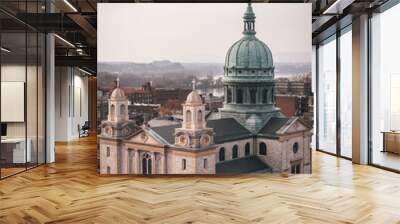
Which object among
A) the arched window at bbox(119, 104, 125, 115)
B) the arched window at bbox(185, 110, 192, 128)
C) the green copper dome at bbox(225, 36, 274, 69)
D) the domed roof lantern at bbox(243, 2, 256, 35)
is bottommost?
the arched window at bbox(185, 110, 192, 128)

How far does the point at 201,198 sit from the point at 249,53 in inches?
113

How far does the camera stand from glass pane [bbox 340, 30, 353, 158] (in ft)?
31.5

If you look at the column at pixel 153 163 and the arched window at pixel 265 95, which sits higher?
the arched window at pixel 265 95

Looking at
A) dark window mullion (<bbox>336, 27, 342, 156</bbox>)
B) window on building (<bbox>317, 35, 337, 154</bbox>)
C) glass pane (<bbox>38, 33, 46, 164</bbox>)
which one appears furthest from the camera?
window on building (<bbox>317, 35, 337, 154</bbox>)

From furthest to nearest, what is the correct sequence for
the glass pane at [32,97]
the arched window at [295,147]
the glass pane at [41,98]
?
the glass pane at [41,98] → the glass pane at [32,97] → the arched window at [295,147]

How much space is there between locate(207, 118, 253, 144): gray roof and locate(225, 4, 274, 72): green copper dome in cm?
92

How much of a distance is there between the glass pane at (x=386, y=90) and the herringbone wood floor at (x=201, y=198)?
0.76 meters

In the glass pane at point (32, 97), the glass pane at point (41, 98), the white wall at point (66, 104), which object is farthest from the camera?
the white wall at point (66, 104)

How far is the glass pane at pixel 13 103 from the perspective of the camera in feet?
23.3

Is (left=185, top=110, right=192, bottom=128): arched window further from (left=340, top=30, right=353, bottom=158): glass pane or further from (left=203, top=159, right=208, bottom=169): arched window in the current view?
(left=340, top=30, right=353, bottom=158): glass pane

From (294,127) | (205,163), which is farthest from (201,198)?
(294,127)

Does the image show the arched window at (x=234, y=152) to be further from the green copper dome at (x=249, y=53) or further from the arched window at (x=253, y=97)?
the green copper dome at (x=249, y=53)

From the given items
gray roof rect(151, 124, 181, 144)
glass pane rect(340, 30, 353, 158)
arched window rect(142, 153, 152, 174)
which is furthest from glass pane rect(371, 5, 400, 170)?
arched window rect(142, 153, 152, 174)

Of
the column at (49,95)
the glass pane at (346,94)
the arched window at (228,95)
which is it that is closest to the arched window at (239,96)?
the arched window at (228,95)
